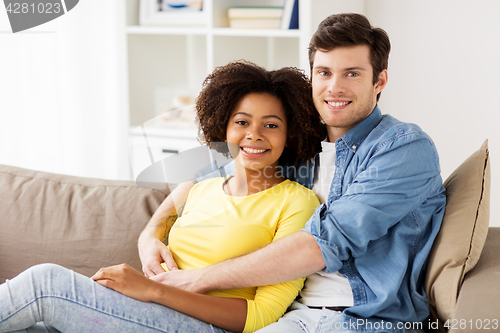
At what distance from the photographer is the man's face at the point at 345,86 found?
1.30m

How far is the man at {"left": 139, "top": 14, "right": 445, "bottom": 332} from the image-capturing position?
1.15 m

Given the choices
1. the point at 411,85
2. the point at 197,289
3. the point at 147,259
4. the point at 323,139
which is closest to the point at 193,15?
the point at 411,85

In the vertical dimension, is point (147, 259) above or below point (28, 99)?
below

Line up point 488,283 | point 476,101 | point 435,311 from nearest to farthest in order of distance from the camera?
1. point 488,283
2. point 435,311
3. point 476,101

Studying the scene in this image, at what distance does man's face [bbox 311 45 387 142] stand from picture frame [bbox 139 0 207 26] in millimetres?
1241

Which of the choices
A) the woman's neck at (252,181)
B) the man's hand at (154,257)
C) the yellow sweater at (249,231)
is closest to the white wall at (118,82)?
the woman's neck at (252,181)

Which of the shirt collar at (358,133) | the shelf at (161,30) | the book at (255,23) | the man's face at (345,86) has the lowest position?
the shirt collar at (358,133)

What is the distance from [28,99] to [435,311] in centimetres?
209

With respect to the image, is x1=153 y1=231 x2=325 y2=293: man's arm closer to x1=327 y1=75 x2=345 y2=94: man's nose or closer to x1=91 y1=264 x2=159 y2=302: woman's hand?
x1=91 y1=264 x2=159 y2=302: woman's hand

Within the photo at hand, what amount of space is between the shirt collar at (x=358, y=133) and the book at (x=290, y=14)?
992mm

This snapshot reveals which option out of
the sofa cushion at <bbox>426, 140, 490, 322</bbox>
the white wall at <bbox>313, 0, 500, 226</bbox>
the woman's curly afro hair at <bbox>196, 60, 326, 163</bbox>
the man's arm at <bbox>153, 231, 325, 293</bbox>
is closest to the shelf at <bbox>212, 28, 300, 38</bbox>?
the white wall at <bbox>313, 0, 500, 226</bbox>

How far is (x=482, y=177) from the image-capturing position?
4.13ft

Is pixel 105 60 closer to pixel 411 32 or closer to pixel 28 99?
pixel 28 99

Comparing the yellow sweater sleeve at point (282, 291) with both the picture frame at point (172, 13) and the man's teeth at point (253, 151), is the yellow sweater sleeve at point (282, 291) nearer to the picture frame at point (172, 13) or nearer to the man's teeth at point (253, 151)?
the man's teeth at point (253, 151)
